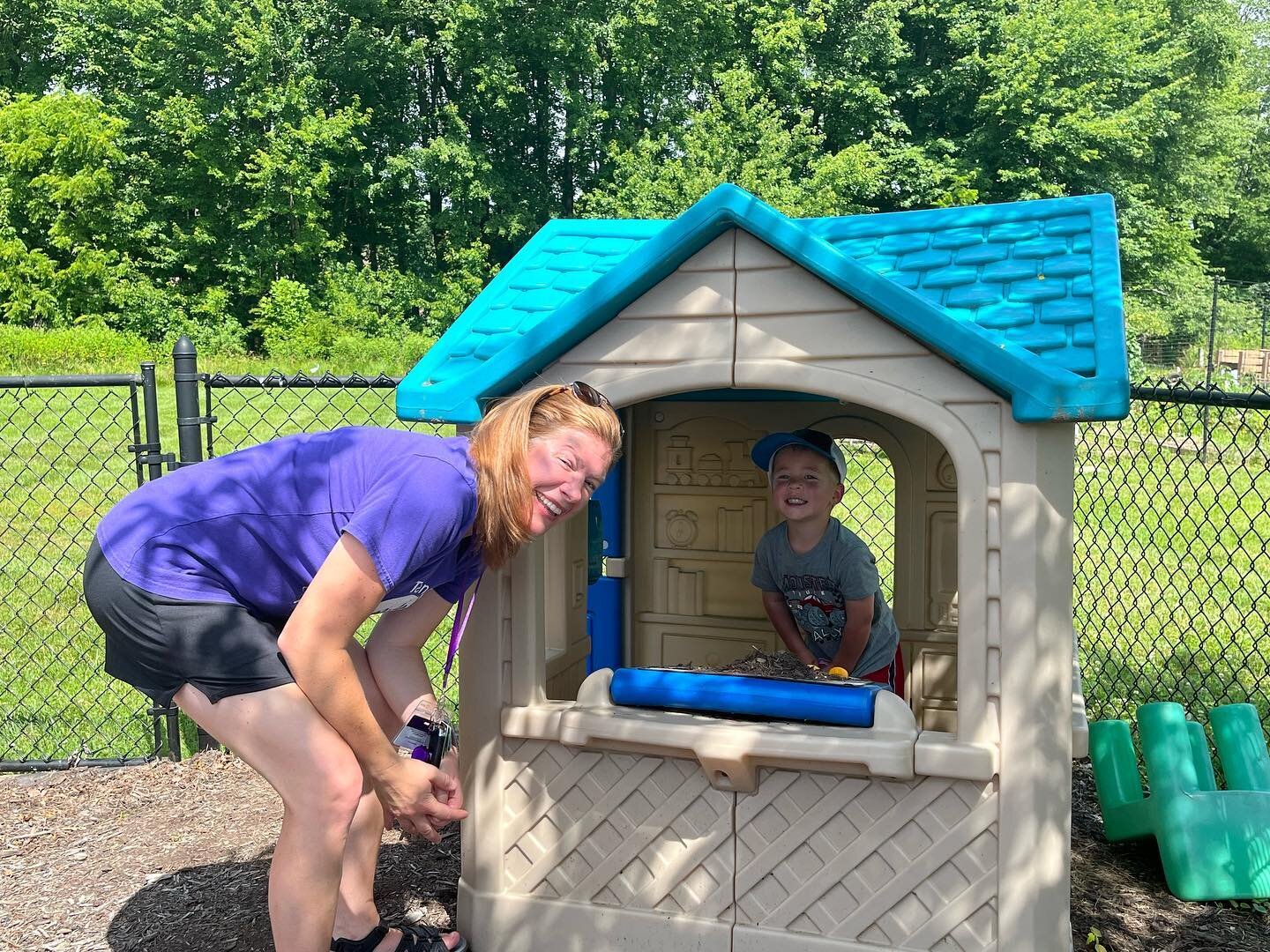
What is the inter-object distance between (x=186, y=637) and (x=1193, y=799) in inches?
119

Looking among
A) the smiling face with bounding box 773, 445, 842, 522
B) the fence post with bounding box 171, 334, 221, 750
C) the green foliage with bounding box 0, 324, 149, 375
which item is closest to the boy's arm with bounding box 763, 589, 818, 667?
the smiling face with bounding box 773, 445, 842, 522

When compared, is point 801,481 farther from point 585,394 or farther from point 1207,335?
point 1207,335

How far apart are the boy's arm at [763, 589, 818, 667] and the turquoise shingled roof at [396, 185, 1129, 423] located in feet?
4.11

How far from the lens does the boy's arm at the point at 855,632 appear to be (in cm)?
382

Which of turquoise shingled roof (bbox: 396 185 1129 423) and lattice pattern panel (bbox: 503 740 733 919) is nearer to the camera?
turquoise shingled roof (bbox: 396 185 1129 423)

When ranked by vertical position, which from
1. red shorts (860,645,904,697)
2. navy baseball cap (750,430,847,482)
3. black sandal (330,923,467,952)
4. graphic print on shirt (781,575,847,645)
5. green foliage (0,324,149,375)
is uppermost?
green foliage (0,324,149,375)

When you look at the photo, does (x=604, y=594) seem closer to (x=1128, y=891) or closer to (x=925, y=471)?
(x=925, y=471)

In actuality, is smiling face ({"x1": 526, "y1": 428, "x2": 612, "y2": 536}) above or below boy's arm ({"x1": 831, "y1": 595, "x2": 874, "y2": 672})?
above

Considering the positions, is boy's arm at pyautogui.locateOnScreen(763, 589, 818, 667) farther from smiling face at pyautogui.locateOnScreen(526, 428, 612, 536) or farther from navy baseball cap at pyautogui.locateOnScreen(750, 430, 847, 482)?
smiling face at pyautogui.locateOnScreen(526, 428, 612, 536)

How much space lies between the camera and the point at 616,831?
10.0 ft

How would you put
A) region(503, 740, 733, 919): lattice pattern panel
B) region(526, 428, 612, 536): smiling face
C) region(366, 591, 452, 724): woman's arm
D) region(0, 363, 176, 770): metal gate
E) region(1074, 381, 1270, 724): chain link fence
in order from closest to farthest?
1. region(526, 428, 612, 536): smiling face
2. region(366, 591, 452, 724): woman's arm
3. region(503, 740, 733, 919): lattice pattern panel
4. region(0, 363, 176, 770): metal gate
5. region(1074, 381, 1270, 724): chain link fence

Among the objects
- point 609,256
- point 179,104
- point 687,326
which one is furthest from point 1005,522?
point 179,104

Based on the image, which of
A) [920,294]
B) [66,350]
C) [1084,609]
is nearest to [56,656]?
[920,294]

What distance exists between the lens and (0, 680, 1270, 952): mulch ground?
11.0ft
